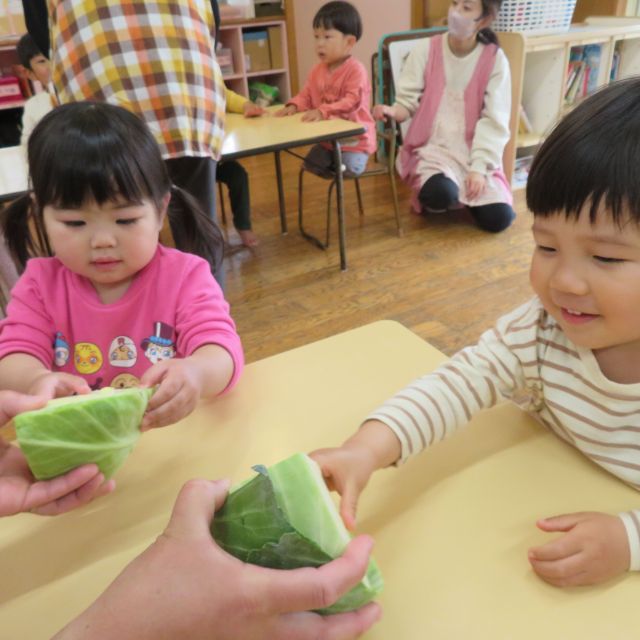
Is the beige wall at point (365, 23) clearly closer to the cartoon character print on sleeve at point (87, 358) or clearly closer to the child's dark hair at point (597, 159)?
the cartoon character print on sleeve at point (87, 358)

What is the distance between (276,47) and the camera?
4.71 m

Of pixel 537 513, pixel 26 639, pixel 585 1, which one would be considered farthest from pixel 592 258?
pixel 585 1

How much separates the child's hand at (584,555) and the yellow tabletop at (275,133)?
1.77m

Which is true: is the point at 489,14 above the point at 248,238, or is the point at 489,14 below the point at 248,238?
above

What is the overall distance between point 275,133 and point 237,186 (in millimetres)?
612

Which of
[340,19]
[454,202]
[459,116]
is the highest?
[340,19]

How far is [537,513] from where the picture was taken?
0.61 m

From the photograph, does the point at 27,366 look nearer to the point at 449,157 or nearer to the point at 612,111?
the point at 612,111

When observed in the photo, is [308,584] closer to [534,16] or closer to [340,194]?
[340,194]

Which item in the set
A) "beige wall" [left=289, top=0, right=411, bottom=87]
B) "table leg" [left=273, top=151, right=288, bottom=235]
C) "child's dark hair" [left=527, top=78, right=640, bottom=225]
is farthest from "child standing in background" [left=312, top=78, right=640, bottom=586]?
"beige wall" [left=289, top=0, right=411, bottom=87]

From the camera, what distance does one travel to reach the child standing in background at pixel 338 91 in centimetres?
283

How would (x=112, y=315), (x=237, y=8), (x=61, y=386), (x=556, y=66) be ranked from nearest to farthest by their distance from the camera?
(x=61, y=386) → (x=112, y=315) → (x=556, y=66) → (x=237, y=8)

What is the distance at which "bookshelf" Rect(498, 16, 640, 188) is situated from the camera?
10.4 feet

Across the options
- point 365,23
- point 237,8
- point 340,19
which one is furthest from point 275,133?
point 365,23
